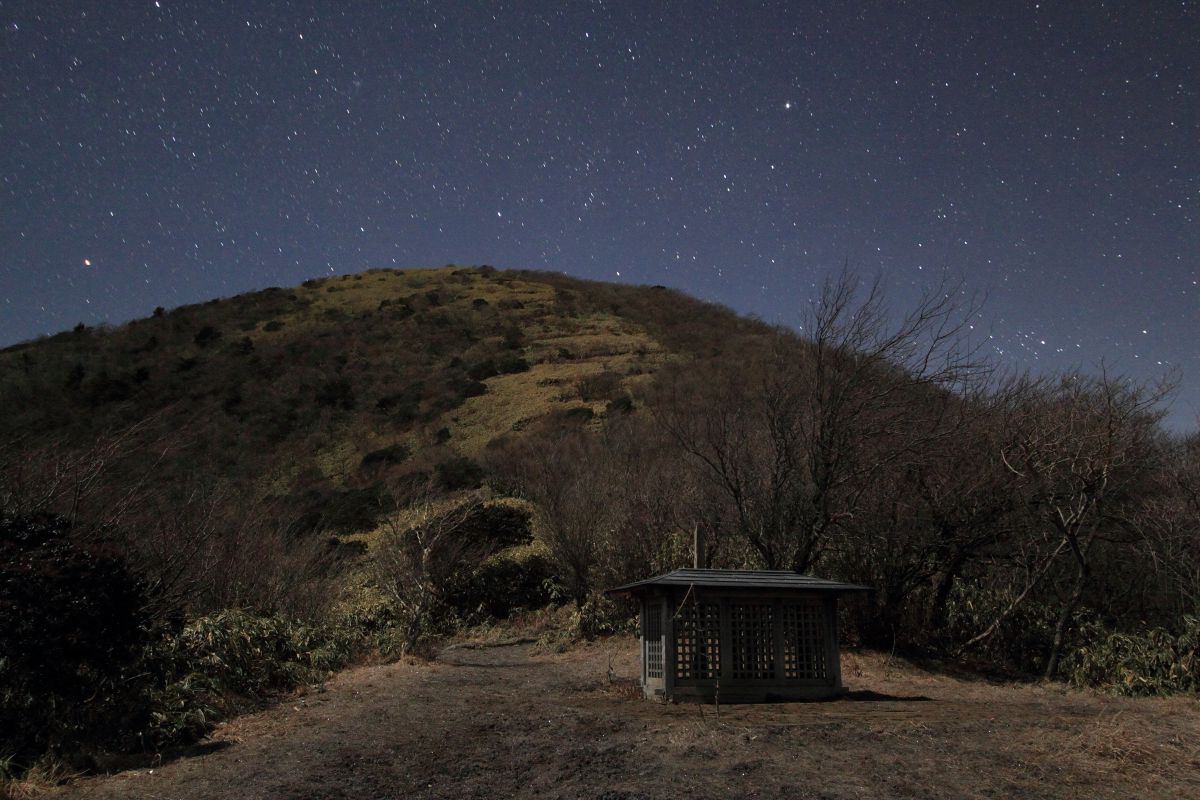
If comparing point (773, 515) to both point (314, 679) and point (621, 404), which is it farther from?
point (621, 404)

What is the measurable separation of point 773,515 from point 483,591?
8.60 meters

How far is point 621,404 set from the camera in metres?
34.6

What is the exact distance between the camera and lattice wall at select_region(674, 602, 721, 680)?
37.4ft

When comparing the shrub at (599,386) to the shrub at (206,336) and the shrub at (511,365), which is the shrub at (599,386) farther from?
the shrub at (206,336)

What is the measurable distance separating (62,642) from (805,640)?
882 cm

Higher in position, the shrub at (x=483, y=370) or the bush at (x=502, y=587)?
the shrub at (x=483, y=370)

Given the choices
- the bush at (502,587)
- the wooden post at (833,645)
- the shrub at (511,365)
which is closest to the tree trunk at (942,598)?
the wooden post at (833,645)

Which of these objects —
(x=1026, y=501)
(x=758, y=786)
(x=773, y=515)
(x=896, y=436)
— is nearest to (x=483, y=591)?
(x=773, y=515)

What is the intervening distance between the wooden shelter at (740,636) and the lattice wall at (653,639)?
14 mm

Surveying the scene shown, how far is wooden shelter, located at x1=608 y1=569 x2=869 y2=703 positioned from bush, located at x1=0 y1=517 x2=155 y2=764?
6088 mm

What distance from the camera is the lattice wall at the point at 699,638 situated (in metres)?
11.4

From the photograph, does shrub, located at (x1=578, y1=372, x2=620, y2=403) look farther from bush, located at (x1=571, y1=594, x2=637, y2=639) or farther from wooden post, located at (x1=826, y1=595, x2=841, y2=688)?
wooden post, located at (x1=826, y1=595, x2=841, y2=688)

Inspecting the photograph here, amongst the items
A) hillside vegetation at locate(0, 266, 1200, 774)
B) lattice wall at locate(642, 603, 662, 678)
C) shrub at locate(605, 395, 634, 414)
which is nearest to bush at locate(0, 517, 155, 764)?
hillside vegetation at locate(0, 266, 1200, 774)

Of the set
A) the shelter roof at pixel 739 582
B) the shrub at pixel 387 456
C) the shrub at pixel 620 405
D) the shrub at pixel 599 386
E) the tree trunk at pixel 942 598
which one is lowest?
the tree trunk at pixel 942 598
